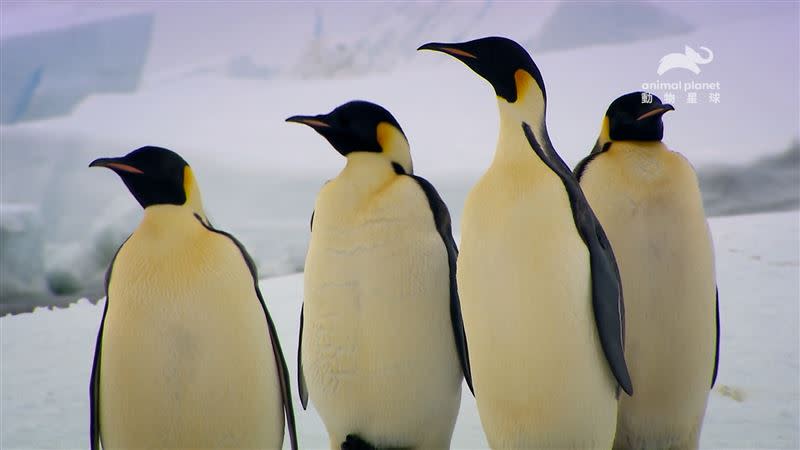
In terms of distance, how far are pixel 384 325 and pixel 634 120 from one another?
2.44ft

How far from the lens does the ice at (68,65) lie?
9.05ft

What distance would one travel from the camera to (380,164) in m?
1.79

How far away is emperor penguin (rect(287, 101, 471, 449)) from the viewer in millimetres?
1682

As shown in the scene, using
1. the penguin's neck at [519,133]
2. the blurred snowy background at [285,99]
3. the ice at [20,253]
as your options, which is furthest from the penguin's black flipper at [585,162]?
the ice at [20,253]

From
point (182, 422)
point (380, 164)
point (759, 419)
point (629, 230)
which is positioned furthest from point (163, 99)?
point (759, 419)

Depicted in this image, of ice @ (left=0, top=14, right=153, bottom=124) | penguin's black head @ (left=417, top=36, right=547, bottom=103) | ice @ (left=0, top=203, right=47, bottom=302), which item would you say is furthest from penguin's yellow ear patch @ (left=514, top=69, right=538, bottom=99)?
ice @ (left=0, top=203, right=47, bottom=302)

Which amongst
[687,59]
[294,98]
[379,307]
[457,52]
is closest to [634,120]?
[457,52]

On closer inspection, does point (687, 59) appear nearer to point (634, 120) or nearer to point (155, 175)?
point (634, 120)

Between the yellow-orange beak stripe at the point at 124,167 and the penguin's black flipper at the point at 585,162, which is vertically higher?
the yellow-orange beak stripe at the point at 124,167

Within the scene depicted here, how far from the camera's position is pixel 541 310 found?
1.46m

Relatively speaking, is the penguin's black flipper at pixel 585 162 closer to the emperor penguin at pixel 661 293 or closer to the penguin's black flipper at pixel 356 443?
the emperor penguin at pixel 661 293

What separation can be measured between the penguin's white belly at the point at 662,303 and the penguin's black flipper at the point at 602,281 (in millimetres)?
223

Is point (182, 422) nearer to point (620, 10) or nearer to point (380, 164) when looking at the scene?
point (380, 164)

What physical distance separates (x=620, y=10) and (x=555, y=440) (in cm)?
175
